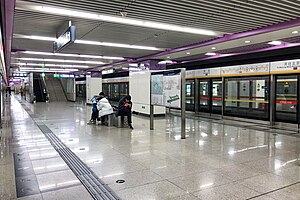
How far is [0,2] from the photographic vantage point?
4422 millimetres

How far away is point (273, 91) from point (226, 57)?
2570mm

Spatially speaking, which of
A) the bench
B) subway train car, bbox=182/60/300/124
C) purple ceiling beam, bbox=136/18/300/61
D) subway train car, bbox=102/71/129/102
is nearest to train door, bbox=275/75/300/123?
subway train car, bbox=182/60/300/124

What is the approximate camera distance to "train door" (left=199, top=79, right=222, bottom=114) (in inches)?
447

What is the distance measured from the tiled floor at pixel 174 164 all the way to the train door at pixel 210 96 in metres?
4.31

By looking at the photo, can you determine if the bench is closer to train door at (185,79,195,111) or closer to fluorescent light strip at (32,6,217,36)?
fluorescent light strip at (32,6,217,36)

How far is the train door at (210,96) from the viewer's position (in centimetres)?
1136

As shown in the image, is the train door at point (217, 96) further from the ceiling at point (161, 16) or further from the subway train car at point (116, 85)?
the subway train car at point (116, 85)

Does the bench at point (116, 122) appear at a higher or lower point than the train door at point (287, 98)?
lower

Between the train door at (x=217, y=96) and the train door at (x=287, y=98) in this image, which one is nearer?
the train door at (x=287, y=98)

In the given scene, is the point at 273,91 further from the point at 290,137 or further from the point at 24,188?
the point at 24,188

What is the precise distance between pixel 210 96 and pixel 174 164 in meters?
7.91

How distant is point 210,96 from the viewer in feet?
38.5

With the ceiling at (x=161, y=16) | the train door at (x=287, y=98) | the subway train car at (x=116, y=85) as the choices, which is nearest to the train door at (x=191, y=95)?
the train door at (x=287, y=98)

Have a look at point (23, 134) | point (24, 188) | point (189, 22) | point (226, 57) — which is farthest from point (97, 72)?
point (24, 188)
